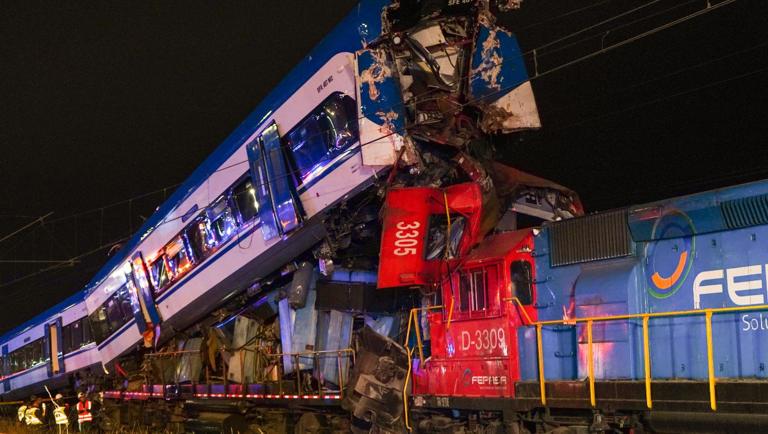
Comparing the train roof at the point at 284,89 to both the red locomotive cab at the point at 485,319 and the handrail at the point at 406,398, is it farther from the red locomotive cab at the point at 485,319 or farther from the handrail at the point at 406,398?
the handrail at the point at 406,398

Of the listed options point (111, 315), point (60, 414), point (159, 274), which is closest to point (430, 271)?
point (159, 274)

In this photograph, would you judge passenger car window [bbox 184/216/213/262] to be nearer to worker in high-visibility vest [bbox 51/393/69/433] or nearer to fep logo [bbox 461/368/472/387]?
fep logo [bbox 461/368/472/387]

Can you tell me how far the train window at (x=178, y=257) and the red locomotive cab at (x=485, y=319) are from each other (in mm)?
7221

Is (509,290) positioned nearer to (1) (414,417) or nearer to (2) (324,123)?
(1) (414,417)

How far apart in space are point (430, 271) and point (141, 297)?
9821 millimetres

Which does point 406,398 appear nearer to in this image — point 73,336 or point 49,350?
point 73,336

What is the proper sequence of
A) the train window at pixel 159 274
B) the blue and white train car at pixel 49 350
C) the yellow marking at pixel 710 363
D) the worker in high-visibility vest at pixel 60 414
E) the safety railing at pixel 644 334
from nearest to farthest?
the yellow marking at pixel 710 363 < the safety railing at pixel 644 334 < the train window at pixel 159 274 < the worker in high-visibility vest at pixel 60 414 < the blue and white train car at pixel 49 350

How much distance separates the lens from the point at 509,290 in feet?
33.7

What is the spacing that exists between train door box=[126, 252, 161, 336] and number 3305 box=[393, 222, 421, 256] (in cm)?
872

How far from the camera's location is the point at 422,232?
11.4 m

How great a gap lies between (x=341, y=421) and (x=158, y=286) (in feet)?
22.1

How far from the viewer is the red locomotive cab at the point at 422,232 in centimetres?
1111

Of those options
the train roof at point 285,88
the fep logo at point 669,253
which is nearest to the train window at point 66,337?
the train roof at point 285,88

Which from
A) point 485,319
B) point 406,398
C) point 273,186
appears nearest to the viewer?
point 485,319
